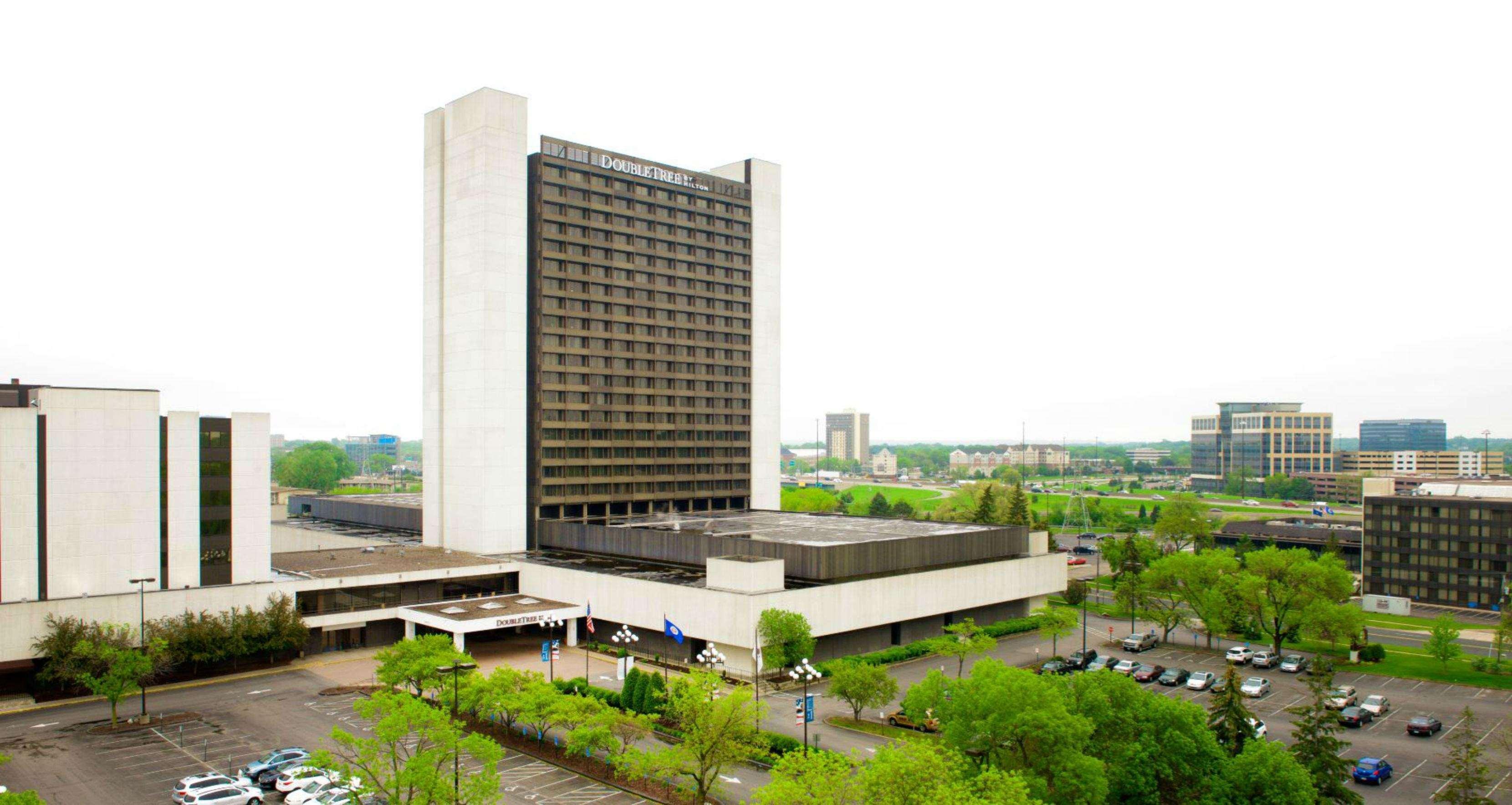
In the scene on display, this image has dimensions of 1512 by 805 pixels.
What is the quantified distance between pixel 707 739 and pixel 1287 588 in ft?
188

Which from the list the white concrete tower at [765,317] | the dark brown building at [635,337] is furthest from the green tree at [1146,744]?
the white concrete tower at [765,317]

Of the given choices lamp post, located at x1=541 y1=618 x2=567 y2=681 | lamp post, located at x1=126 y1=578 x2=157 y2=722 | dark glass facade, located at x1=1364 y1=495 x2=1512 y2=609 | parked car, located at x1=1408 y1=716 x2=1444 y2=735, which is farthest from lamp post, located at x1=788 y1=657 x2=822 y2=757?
dark glass facade, located at x1=1364 y1=495 x2=1512 y2=609

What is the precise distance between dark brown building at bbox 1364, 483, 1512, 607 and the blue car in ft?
236

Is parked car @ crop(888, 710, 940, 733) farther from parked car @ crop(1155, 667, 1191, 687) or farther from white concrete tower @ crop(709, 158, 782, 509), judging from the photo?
white concrete tower @ crop(709, 158, 782, 509)

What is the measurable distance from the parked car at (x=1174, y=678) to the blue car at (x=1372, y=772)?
19231mm

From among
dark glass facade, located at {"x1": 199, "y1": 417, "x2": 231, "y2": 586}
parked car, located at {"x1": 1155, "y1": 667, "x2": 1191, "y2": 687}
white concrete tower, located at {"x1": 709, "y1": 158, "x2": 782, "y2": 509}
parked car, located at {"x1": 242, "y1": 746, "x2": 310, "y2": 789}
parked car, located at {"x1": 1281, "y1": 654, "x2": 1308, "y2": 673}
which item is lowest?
parked car, located at {"x1": 1281, "y1": 654, "x2": 1308, "y2": 673}

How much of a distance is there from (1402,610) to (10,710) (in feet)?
401

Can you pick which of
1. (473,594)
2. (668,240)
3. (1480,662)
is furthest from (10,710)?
(1480,662)

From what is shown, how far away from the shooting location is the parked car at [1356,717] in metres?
58.9

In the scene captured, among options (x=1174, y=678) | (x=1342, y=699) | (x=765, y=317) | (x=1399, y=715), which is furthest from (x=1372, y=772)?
(x=765, y=317)

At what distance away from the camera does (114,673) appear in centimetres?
5559

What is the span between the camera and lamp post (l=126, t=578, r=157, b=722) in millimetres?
62125

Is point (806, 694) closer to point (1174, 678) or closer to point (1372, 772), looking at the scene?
point (1372, 772)

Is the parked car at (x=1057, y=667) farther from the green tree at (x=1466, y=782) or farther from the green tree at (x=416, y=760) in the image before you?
the green tree at (x=416, y=760)
